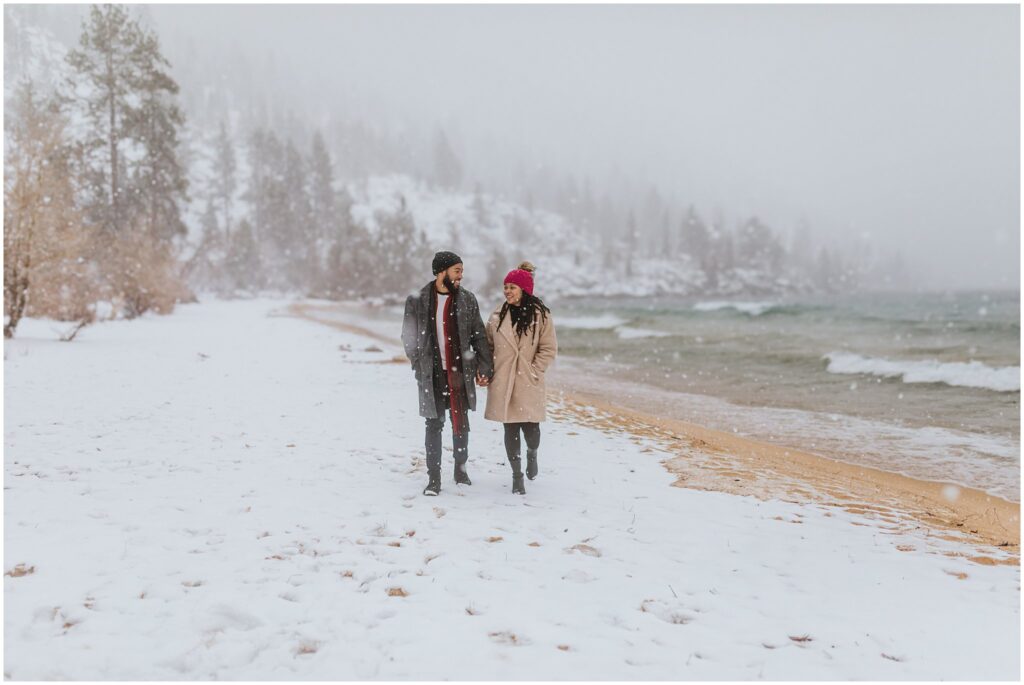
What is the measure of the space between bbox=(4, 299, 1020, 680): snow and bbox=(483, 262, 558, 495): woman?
887 millimetres

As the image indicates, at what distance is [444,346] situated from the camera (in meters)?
5.52

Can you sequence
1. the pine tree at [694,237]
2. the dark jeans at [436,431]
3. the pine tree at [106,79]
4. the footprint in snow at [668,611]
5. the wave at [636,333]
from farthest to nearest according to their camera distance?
1. the pine tree at [694,237]
2. the wave at [636,333]
3. the pine tree at [106,79]
4. the dark jeans at [436,431]
5. the footprint in snow at [668,611]

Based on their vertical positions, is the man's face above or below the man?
above

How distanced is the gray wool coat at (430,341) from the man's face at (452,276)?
0.11m

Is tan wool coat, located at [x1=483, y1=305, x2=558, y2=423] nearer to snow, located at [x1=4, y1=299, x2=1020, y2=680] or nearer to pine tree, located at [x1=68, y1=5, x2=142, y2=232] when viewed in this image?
snow, located at [x1=4, y1=299, x2=1020, y2=680]

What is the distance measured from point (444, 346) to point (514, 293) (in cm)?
81

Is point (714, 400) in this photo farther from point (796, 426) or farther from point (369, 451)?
point (369, 451)

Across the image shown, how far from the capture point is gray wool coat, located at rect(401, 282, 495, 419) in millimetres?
5457

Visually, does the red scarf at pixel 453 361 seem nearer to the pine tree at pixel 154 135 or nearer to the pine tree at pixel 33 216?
the pine tree at pixel 33 216

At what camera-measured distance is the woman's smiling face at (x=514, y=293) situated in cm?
550

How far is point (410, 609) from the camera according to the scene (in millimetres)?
3551

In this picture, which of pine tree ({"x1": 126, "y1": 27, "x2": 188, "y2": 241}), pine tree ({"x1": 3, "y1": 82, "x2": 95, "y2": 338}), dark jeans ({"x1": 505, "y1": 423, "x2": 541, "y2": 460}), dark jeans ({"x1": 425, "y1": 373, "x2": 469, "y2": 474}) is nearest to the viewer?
dark jeans ({"x1": 425, "y1": 373, "x2": 469, "y2": 474})

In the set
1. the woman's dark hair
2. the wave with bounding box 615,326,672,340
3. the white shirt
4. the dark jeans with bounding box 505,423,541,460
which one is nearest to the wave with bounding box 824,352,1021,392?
the wave with bounding box 615,326,672,340

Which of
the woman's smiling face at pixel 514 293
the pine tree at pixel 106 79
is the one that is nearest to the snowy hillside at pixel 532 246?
the pine tree at pixel 106 79
